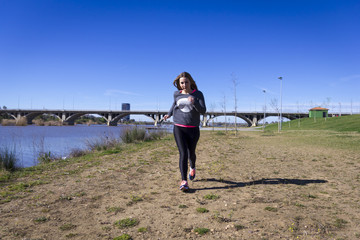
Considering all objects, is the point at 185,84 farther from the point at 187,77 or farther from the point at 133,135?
the point at 133,135

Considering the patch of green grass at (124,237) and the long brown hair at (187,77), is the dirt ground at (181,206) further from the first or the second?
the long brown hair at (187,77)

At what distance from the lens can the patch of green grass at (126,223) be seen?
262cm

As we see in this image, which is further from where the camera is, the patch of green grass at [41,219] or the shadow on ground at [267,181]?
the shadow on ground at [267,181]

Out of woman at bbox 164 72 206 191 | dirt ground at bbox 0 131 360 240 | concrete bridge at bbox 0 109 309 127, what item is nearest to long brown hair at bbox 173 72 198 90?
woman at bbox 164 72 206 191

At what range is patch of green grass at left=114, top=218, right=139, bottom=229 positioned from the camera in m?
2.62

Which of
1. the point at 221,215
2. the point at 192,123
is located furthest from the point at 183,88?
the point at 221,215

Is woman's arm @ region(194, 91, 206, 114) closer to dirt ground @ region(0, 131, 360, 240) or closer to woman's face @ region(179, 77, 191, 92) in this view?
woman's face @ region(179, 77, 191, 92)

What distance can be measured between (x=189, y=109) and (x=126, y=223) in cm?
199

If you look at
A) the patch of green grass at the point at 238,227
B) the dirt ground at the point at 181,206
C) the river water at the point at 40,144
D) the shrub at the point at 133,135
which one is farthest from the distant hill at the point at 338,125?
the patch of green grass at the point at 238,227

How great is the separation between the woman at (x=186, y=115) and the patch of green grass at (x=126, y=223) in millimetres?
1325

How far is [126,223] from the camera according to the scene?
8.75 ft

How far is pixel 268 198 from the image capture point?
11.7 ft

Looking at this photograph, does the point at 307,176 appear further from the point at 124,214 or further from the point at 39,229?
Answer: the point at 39,229

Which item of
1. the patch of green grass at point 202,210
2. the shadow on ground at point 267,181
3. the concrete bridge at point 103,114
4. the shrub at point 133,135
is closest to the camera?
the patch of green grass at point 202,210
